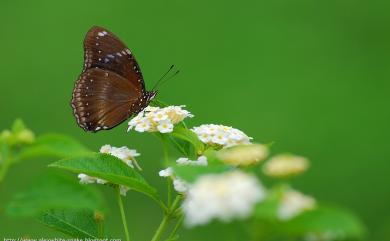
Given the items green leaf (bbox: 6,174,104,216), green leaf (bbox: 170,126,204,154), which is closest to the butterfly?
green leaf (bbox: 170,126,204,154)

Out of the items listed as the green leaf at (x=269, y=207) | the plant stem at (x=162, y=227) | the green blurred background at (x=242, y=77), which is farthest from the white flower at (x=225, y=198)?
the green blurred background at (x=242, y=77)

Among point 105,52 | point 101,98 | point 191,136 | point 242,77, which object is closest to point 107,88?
point 101,98

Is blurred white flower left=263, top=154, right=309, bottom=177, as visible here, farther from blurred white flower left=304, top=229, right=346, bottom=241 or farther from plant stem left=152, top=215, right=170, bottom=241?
plant stem left=152, top=215, right=170, bottom=241

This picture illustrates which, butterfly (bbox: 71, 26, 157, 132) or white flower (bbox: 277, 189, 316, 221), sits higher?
white flower (bbox: 277, 189, 316, 221)

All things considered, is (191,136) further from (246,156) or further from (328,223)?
(328,223)

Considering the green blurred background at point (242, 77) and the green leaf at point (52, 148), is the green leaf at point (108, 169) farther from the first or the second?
the green blurred background at point (242, 77)

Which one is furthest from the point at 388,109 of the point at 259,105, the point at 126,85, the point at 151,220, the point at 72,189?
the point at 72,189
